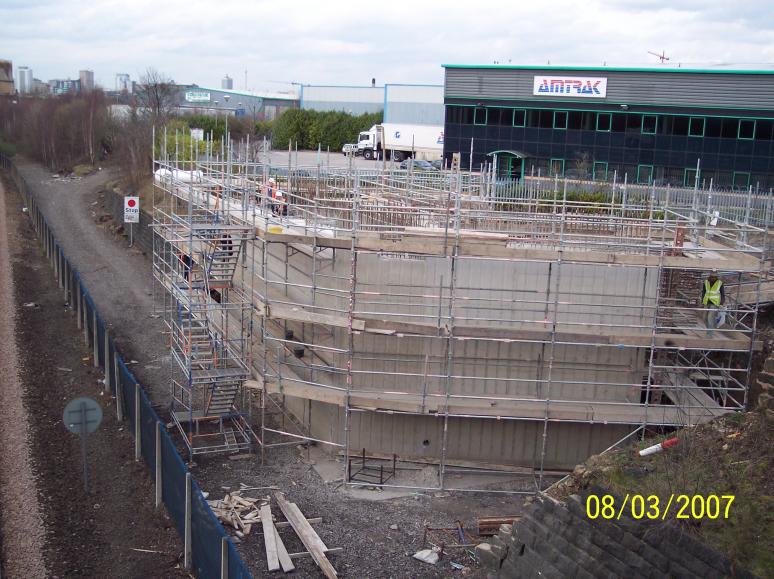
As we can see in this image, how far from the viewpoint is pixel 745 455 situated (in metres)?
10.5

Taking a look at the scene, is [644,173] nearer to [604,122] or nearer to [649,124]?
[649,124]

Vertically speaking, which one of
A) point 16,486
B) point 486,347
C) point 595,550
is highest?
point 486,347

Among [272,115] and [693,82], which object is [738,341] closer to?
[693,82]

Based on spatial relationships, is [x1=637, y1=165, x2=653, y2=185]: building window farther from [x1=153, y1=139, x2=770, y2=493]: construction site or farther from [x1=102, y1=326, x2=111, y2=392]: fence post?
[x1=102, y1=326, x2=111, y2=392]: fence post

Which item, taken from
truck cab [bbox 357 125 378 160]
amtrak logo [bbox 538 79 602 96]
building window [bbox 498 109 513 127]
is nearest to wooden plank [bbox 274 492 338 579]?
amtrak logo [bbox 538 79 602 96]

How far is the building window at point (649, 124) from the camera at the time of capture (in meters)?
35.0

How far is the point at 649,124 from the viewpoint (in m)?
35.2

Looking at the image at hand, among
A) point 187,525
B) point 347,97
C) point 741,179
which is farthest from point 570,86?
point 347,97

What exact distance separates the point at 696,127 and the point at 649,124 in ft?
6.16

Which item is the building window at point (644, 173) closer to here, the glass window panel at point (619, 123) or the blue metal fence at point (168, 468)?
the glass window panel at point (619, 123)

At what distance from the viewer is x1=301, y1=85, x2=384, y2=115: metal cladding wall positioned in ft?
230

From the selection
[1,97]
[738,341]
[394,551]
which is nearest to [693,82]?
[738,341]

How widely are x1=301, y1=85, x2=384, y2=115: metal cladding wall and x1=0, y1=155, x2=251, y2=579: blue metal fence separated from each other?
169 ft

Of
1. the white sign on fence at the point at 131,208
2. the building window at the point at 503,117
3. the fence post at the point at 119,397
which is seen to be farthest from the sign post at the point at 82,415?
the building window at the point at 503,117
